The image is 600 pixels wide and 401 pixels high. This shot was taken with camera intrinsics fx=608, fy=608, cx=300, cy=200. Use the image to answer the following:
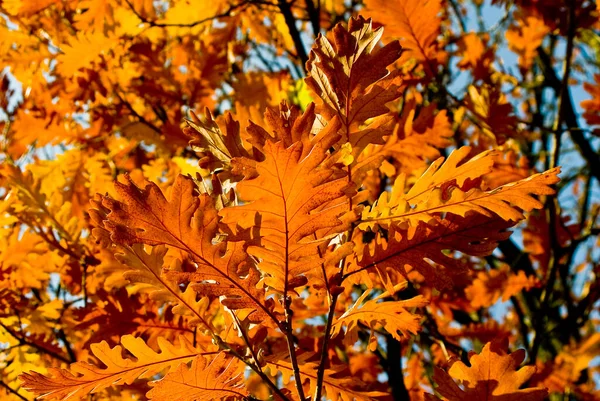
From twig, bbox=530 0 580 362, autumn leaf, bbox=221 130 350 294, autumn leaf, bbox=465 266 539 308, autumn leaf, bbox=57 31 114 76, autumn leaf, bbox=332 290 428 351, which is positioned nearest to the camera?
autumn leaf, bbox=221 130 350 294

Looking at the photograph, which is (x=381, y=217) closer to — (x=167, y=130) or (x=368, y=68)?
(x=368, y=68)

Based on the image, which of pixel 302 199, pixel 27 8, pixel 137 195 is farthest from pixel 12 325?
pixel 302 199

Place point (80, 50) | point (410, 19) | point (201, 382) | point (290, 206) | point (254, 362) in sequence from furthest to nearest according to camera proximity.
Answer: point (80, 50)
point (410, 19)
point (254, 362)
point (201, 382)
point (290, 206)

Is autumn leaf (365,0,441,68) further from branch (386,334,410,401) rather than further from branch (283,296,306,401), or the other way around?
branch (386,334,410,401)

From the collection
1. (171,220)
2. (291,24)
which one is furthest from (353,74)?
(291,24)

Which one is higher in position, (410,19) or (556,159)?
(410,19)

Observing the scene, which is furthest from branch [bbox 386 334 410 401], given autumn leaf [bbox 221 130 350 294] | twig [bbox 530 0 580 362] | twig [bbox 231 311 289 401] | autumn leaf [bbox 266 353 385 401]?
autumn leaf [bbox 221 130 350 294]

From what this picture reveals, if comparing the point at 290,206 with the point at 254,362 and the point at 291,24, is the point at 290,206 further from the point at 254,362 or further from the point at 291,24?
the point at 291,24
